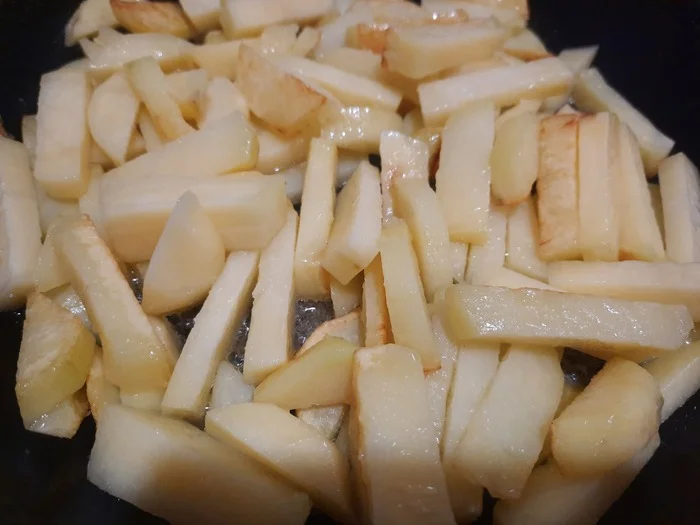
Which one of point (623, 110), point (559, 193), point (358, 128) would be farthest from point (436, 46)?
point (623, 110)

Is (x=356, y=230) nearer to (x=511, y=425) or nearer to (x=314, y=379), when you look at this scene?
(x=314, y=379)

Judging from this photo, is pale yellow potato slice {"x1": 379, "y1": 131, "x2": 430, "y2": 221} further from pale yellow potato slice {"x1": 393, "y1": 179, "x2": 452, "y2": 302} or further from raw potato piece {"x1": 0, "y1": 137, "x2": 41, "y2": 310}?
raw potato piece {"x1": 0, "y1": 137, "x2": 41, "y2": 310}

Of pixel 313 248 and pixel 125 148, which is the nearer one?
pixel 313 248

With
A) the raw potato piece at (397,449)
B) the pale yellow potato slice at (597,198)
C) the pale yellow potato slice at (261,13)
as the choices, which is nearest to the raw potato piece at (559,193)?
the pale yellow potato slice at (597,198)

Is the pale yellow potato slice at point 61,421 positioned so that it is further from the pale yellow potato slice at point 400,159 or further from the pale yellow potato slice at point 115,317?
the pale yellow potato slice at point 400,159

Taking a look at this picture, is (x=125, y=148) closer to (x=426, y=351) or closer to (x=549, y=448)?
(x=426, y=351)

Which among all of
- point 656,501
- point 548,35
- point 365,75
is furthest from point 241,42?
point 656,501

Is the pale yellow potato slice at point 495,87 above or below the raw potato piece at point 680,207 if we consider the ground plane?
above
